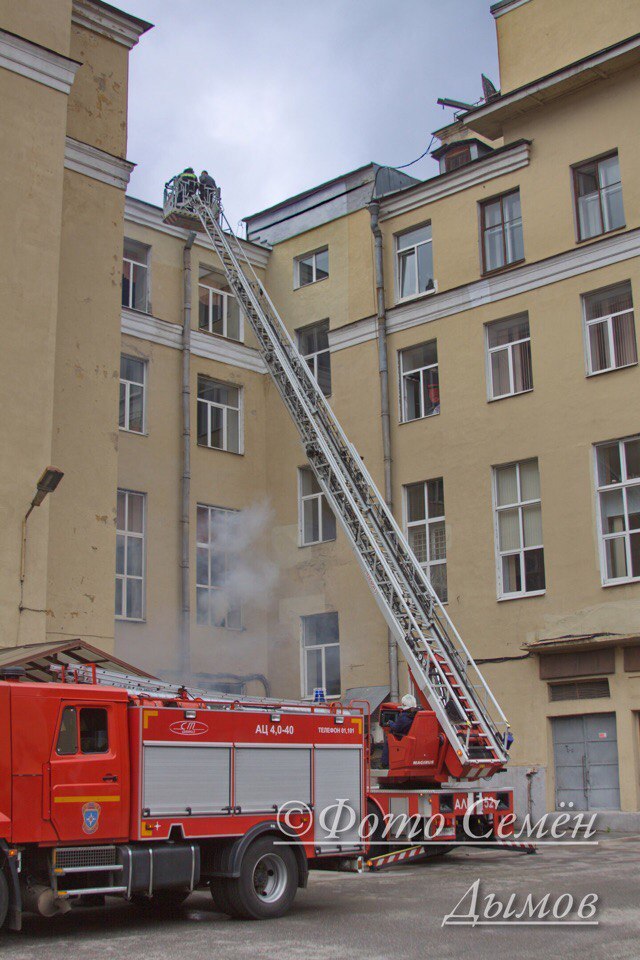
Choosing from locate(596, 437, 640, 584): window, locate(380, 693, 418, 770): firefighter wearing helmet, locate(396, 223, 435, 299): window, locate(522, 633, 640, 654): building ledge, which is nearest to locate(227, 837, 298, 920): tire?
locate(380, 693, 418, 770): firefighter wearing helmet

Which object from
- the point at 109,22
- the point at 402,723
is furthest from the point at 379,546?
the point at 109,22

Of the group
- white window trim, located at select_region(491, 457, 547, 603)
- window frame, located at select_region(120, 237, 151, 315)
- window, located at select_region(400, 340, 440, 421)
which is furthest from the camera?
window frame, located at select_region(120, 237, 151, 315)

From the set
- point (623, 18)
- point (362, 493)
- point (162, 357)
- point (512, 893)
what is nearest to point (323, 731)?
point (512, 893)

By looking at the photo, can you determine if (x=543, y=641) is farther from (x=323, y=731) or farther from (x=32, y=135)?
(x=32, y=135)

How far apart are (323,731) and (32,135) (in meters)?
11.1

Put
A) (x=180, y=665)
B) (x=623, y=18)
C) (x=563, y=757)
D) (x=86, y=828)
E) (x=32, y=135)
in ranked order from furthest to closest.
Result: (x=180, y=665), (x=623, y=18), (x=563, y=757), (x=32, y=135), (x=86, y=828)

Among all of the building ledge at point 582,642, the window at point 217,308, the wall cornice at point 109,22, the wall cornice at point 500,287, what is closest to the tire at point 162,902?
the building ledge at point 582,642

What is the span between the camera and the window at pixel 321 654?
25.0 meters

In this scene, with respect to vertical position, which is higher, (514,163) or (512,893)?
(514,163)

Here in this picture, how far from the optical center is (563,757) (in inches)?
813

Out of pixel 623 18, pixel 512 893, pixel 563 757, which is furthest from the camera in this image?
pixel 623 18

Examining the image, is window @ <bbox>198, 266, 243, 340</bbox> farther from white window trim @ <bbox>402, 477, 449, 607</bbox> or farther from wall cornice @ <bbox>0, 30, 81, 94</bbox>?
wall cornice @ <bbox>0, 30, 81, 94</bbox>

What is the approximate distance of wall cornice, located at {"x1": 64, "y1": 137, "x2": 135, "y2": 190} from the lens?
2000 cm

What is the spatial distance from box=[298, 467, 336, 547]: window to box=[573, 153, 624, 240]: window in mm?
8448
